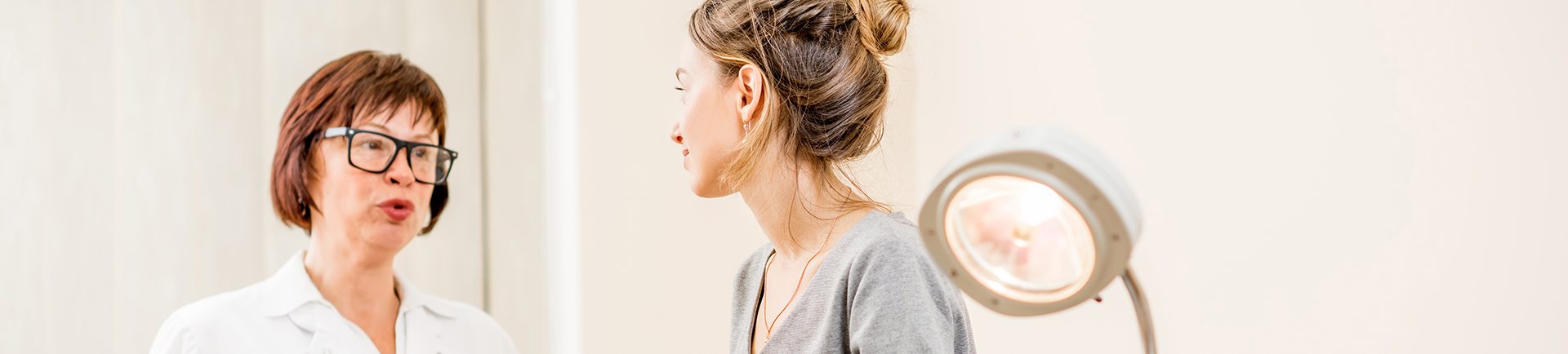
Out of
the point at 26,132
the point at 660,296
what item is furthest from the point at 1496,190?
the point at 26,132

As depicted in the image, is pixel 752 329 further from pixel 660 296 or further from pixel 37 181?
pixel 37 181

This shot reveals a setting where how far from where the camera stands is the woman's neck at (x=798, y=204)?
1.16m

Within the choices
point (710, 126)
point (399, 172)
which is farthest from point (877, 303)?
point (399, 172)

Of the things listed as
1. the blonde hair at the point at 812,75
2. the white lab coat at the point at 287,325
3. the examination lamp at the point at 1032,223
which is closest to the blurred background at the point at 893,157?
the blonde hair at the point at 812,75

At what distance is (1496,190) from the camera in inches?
48.7

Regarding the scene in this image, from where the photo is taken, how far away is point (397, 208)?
1697mm

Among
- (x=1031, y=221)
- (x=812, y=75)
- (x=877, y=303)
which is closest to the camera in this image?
(x=1031, y=221)

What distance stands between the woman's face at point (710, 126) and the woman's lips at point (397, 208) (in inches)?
26.3

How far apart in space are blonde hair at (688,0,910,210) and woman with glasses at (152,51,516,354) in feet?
2.35

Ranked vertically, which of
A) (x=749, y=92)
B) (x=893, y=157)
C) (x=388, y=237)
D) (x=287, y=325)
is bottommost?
(x=287, y=325)

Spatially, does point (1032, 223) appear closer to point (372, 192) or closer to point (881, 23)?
point (881, 23)

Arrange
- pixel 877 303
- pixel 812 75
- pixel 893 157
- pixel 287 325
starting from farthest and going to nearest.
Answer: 1. pixel 893 157
2. pixel 287 325
3. pixel 812 75
4. pixel 877 303

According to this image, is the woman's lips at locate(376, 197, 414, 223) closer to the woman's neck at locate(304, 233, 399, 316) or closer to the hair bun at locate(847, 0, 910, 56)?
the woman's neck at locate(304, 233, 399, 316)

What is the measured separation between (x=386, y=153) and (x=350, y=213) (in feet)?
0.34
